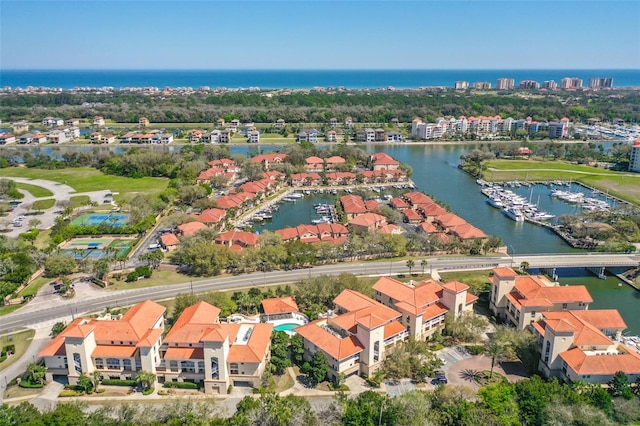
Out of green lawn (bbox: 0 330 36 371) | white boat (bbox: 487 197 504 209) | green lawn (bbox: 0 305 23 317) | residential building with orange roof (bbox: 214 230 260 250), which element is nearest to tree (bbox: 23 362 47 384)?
green lawn (bbox: 0 330 36 371)

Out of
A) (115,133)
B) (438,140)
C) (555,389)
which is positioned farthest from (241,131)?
(555,389)

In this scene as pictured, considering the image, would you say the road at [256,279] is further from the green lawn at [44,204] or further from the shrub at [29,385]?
the green lawn at [44,204]

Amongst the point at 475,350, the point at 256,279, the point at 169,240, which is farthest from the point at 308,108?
the point at 475,350

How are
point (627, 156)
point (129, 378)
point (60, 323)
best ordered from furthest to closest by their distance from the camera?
point (627, 156) < point (60, 323) < point (129, 378)

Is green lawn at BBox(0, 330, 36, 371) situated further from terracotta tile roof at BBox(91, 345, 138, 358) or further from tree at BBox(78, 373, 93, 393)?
terracotta tile roof at BBox(91, 345, 138, 358)

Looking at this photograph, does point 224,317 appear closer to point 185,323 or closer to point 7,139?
point 185,323
